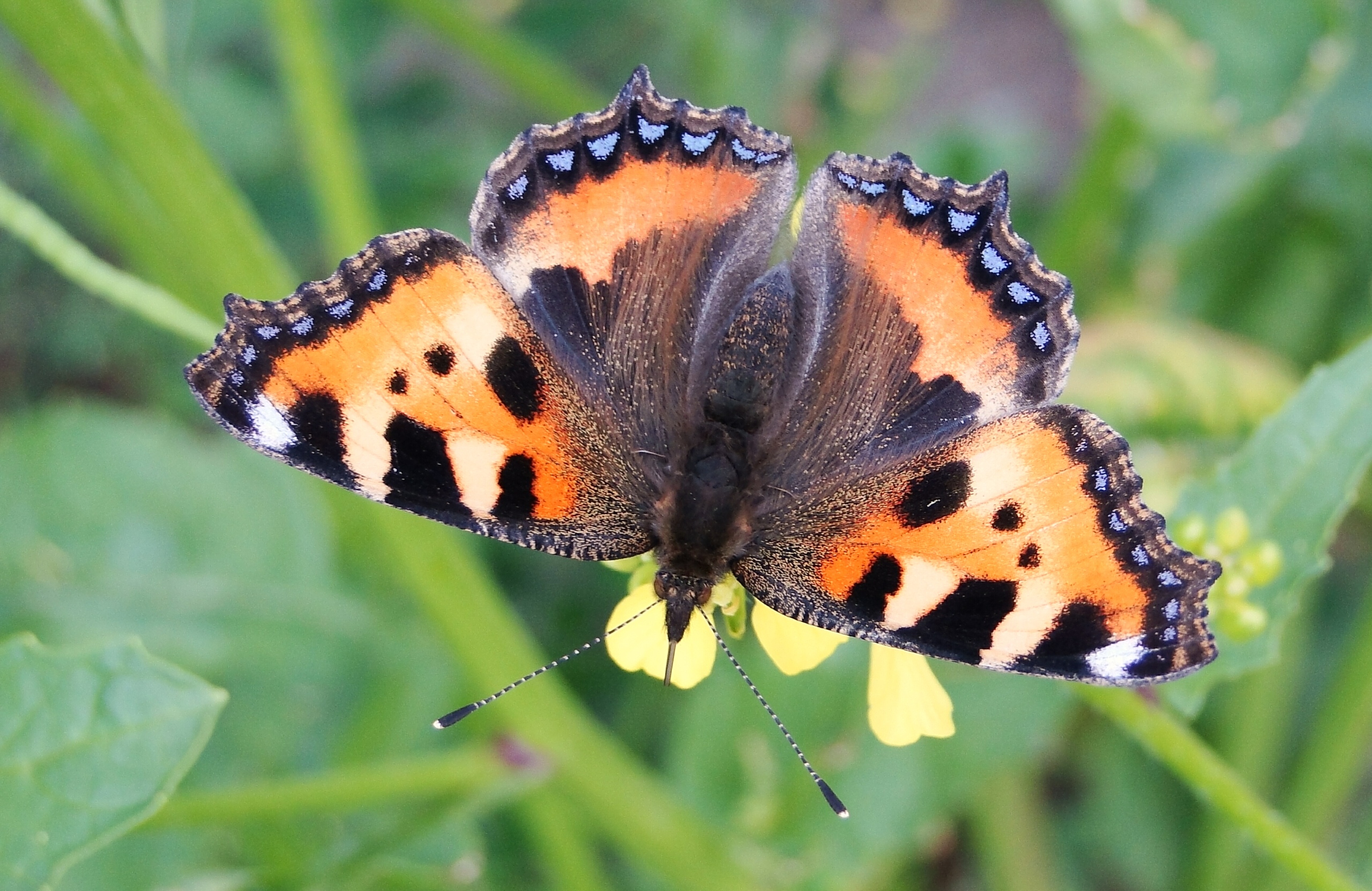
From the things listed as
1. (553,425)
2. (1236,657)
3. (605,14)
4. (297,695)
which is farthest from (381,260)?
(605,14)

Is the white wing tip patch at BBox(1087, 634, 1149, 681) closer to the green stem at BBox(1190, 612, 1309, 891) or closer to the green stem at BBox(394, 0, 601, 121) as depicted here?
the green stem at BBox(1190, 612, 1309, 891)

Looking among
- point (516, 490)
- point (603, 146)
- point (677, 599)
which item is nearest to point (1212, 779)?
point (677, 599)

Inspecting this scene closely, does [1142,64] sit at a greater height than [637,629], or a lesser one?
greater

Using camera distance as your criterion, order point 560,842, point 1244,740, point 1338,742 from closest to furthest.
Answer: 1. point 560,842
2. point 1338,742
3. point 1244,740

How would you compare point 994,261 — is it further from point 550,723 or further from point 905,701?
point 550,723

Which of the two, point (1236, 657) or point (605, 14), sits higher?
point (605, 14)

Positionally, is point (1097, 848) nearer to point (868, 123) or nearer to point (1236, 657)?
point (1236, 657)
